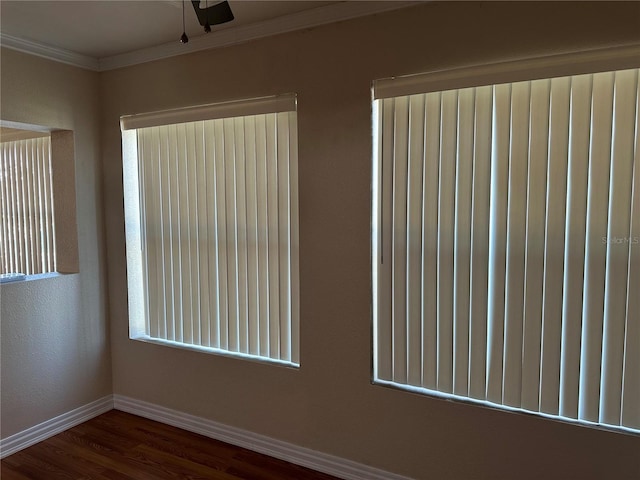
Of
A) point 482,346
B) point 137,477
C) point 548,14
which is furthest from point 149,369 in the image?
point 548,14

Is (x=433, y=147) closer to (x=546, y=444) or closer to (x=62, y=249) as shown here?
(x=546, y=444)

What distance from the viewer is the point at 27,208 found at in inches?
147

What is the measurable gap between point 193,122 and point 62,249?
4.37ft

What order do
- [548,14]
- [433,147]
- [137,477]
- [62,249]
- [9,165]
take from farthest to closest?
[9,165], [62,249], [137,477], [433,147], [548,14]

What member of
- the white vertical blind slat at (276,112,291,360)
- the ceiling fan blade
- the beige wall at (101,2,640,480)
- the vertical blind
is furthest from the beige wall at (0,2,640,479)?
the ceiling fan blade

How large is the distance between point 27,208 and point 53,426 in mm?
1873

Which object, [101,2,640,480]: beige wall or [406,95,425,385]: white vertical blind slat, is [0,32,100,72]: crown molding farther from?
[406,95,425,385]: white vertical blind slat

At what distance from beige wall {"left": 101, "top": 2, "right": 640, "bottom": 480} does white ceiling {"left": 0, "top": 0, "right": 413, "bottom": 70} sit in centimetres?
7

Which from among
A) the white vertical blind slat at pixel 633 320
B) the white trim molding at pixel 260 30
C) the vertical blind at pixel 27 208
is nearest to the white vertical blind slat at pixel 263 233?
the white trim molding at pixel 260 30

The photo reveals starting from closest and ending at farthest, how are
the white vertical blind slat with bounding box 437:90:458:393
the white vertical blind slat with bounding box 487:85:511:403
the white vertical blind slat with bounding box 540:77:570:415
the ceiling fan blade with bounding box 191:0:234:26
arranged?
the ceiling fan blade with bounding box 191:0:234:26 < the white vertical blind slat with bounding box 540:77:570:415 < the white vertical blind slat with bounding box 487:85:511:403 < the white vertical blind slat with bounding box 437:90:458:393

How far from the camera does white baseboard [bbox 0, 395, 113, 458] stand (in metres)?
2.68

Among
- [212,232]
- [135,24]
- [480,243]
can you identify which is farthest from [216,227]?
[480,243]

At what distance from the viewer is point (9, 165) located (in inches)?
151

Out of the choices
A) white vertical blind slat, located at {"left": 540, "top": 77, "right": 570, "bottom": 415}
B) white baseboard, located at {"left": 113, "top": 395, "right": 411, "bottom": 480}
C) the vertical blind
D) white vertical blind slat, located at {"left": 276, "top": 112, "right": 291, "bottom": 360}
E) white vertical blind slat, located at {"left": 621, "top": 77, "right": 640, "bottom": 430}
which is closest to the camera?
white vertical blind slat, located at {"left": 621, "top": 77, "right": 640, "bottom": 430}
